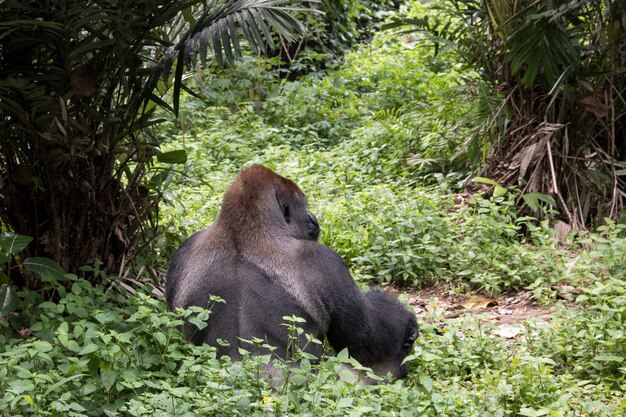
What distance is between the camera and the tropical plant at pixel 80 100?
412 centimetres

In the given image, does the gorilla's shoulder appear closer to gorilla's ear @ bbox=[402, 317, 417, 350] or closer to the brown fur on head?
the brown fur on head

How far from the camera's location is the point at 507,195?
630 cm

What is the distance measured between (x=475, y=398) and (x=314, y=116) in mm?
6442

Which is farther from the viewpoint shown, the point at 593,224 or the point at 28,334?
the point at 593,224

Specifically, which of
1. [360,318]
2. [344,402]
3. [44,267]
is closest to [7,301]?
[44,267]

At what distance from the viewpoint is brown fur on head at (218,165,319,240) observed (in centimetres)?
384

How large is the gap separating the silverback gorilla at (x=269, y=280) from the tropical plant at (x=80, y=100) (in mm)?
670

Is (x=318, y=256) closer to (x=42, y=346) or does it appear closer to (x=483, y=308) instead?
(x=42, y=346)

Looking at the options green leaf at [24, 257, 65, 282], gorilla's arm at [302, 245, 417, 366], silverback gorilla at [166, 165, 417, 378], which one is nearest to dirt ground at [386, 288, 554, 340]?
gorilla's arm at [302, 245, 417, 366]

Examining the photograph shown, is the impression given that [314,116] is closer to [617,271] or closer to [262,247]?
[617,271]

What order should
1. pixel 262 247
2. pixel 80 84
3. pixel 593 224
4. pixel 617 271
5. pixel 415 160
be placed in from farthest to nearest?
pixel 415 160 → pixel 593 224 → pixel 617 271 → pixel 80 84 → pixel 262 247

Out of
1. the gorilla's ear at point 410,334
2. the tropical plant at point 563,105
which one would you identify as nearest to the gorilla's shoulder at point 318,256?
the gorilla's ear at point 410,334

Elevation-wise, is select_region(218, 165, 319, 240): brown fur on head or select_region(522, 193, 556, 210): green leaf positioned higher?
select_region(218, 165, 319, 240): brown fur on head

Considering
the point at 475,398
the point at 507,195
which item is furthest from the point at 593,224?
the point at 475,398
